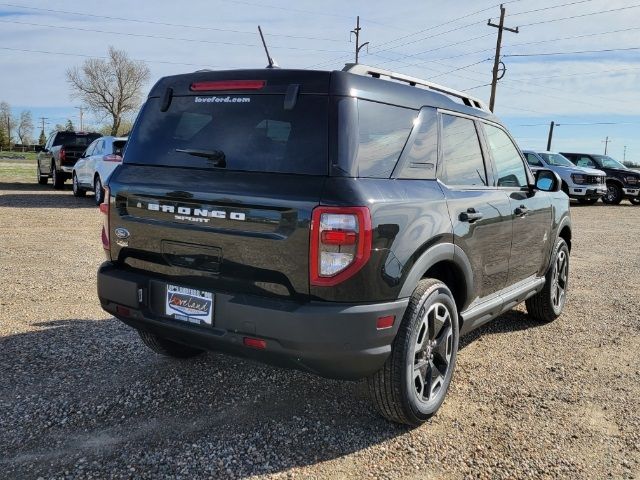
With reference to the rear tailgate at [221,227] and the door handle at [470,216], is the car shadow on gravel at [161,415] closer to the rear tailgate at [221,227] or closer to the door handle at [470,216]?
the rear tailgate at [221,227]

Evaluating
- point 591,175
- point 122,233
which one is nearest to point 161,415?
point 122,233

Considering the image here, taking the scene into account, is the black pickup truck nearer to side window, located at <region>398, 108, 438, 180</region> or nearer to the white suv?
the white suv

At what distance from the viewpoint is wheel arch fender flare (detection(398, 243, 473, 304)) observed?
3.06 m

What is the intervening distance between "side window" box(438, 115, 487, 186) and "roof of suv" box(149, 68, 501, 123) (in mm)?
154

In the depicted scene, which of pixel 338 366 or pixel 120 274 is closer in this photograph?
pixel 338 366

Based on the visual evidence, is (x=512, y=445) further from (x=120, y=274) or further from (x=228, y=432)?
(x=120, y=274)

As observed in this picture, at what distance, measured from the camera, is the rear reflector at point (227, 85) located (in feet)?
10.4

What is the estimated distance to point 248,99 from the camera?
3.19 metres

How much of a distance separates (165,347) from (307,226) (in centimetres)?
190

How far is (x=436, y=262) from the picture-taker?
10.9ft

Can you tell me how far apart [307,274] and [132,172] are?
1.39 meters

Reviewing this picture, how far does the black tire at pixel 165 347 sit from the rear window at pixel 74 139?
623 inches

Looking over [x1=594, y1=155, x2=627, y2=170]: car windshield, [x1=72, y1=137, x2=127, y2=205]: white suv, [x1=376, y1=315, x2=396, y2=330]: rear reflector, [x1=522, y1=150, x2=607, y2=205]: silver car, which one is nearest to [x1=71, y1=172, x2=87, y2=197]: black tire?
[x1=72, y1=137, x2=127, y2=205]: white suv

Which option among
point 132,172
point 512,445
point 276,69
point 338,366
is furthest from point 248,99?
point 512,445
